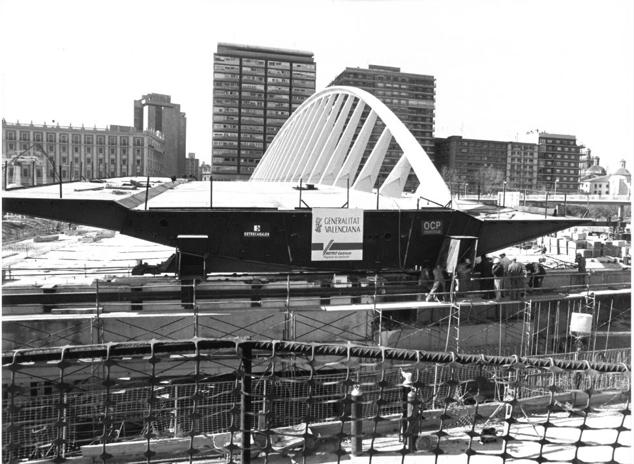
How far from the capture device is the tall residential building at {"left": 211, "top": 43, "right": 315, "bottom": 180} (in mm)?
118938

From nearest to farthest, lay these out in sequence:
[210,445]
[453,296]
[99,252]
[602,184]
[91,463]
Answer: [91,463], [210,445], [453,296], [99,252], [602,184]

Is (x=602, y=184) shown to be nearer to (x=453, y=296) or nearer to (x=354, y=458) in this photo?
(x=453, y=296)

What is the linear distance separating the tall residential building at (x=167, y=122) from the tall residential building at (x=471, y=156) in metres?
65.5

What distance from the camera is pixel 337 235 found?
13914mm

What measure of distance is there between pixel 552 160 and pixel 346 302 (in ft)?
444

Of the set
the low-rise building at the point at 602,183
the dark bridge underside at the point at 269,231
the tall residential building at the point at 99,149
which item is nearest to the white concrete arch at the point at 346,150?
the dark bridge underside at the point at 269,231

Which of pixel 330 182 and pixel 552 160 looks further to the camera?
pixel 552 160

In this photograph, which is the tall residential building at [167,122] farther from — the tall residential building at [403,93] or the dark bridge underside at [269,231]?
the dark bridge underside at [269,231]

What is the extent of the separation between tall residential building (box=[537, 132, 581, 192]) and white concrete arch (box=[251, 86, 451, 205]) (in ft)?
311

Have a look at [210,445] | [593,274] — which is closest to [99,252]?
[593,274]

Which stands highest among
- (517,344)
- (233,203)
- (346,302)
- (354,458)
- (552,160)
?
(552,160)

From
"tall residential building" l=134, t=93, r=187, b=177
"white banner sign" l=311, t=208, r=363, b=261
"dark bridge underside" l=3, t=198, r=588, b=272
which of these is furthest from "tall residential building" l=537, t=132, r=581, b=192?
"white banner sign" l=311, t=208, r=363, b=261

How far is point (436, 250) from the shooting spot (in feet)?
48.9

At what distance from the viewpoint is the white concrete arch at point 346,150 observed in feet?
64.2
